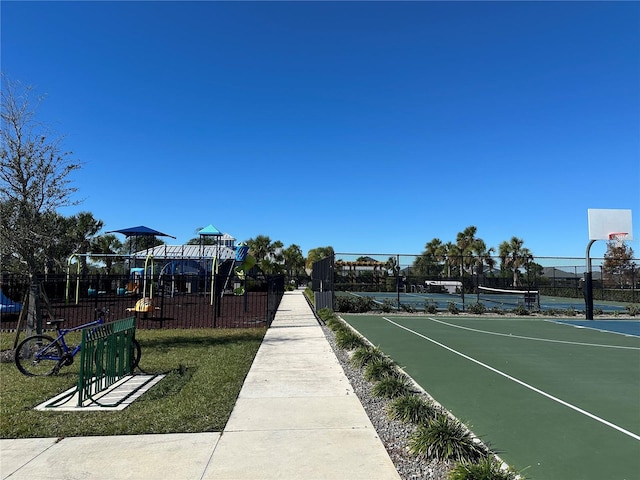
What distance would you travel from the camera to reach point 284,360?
9227 millimetres

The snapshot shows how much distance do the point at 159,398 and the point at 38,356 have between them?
3144mm

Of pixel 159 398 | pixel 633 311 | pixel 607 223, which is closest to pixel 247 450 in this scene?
pixel 159 398

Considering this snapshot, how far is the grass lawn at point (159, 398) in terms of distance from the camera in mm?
5121

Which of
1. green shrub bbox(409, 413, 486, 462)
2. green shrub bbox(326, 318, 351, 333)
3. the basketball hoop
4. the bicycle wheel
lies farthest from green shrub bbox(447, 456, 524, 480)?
the basketball hoop

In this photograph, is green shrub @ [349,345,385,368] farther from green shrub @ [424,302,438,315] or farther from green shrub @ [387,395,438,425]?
green shrub @ [424,302,438,315]

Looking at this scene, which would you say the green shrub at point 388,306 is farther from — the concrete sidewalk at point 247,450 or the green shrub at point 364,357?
the concrete sidewalk at point 247,450

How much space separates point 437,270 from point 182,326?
19864 millimetres

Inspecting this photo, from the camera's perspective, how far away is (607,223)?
68.4 feet

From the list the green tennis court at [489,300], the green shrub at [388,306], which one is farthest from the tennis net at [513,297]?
the green shrub at [388,306]

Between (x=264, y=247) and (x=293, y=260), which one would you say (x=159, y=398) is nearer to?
(x=264, y=247)

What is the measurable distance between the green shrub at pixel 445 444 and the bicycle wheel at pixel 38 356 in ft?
22.3

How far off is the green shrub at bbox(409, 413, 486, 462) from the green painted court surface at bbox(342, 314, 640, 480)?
0.43m

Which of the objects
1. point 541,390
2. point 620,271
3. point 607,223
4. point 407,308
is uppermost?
point 607,223

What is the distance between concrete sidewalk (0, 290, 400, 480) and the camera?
3.97m
